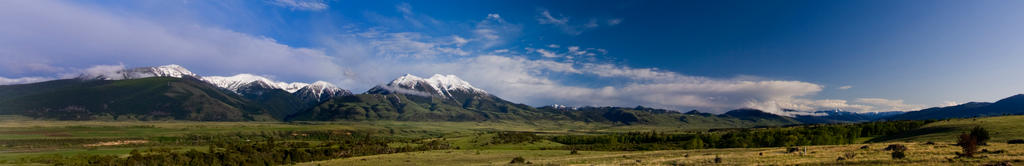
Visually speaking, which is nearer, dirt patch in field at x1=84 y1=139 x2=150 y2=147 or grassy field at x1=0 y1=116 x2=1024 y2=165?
grassy field at x1=0 y1=116 x2=1024 y2=165

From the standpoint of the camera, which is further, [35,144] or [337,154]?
[35,144]

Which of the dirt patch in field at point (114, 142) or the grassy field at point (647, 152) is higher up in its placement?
the grassy field at point (647, 152)

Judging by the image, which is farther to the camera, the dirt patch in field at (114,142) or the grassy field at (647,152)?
the dirt patch in field at (114,142)

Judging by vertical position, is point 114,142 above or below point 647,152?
below

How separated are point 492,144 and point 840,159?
131m

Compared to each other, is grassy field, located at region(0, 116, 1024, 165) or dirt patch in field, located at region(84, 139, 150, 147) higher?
grassy field, located at region(0, 116, 1024, 165)

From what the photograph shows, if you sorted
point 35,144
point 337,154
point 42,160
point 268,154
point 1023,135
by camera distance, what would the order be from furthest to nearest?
point 35,144 → point 337,154 → point 268,154 → point 42,160 → point 1023,135

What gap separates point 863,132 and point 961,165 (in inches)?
5211

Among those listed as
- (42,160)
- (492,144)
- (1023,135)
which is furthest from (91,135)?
(1023,135)

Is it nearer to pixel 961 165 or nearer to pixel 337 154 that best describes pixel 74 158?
pixel 337 154

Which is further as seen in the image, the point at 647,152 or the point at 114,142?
the point at 114,142

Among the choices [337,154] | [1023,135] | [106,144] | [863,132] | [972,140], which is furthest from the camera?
[106,144]

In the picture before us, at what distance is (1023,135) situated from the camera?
6888 cm

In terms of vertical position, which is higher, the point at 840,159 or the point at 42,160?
the point at 840,159
